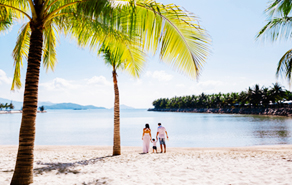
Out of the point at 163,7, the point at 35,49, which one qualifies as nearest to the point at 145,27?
the point at 163,7

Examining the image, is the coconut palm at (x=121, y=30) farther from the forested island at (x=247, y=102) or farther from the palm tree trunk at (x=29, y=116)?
the forested island at (x=247, y=102)

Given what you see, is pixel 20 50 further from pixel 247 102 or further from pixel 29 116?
pixel 247 102

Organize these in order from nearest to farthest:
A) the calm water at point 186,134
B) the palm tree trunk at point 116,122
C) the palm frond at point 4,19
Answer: the palm frond at point 4,19 → the palm tree trunk at point 116,122 → the calm water at point 186,134

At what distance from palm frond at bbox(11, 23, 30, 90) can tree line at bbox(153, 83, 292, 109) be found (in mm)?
51101

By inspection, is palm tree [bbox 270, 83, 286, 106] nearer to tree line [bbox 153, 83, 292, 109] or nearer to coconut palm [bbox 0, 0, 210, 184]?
tree line [bbox 153, 83, 292, 109]

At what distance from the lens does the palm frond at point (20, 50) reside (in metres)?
6.70

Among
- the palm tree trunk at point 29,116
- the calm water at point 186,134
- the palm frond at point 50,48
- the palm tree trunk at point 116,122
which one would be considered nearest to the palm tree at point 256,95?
the calm water at point 186,134

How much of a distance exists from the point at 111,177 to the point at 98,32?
3.95 m

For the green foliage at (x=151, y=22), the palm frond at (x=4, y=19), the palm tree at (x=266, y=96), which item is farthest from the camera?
the palm tree at (x=266, y=96)

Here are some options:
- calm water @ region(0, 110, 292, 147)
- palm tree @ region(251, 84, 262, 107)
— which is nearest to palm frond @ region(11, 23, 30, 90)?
calm water @ region(0, 110, 292, 147)

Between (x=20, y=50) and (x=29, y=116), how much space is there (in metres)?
3.25

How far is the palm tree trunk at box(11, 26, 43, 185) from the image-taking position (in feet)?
15.5

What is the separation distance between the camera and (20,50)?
6.97 meters

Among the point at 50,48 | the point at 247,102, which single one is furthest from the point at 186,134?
the point at 247,102
